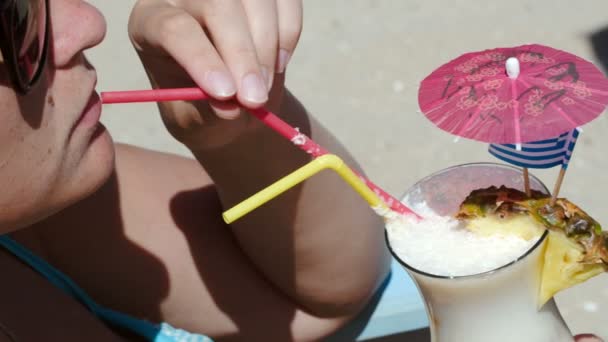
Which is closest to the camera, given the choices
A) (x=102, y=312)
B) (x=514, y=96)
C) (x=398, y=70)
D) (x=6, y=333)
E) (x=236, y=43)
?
(x=514, y=96)

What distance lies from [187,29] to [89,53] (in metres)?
1.90

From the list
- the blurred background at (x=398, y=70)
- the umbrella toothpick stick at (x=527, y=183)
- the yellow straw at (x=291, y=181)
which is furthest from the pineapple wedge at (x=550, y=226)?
the blurred background at (x=398, y=70)

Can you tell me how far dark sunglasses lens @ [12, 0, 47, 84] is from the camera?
76cm

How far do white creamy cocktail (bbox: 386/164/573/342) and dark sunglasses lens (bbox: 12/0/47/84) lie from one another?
1.11ft

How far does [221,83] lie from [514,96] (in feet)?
0.84

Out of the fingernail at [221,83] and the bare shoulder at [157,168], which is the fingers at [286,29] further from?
the bare shoulder at [157,168]

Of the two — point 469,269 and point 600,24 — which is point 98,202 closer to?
point 469,269

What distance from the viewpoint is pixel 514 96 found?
0.75 metres

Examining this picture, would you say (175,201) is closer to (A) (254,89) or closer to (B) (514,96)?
(A) (254,89)

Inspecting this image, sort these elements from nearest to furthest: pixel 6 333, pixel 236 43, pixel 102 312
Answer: pixel 236 43, pixel 6 333, pixel 102 312

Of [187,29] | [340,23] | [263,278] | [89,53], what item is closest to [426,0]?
[340,23]

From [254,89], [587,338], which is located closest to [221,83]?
[254,89]

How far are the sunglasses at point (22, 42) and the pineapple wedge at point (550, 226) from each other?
0.38 metres

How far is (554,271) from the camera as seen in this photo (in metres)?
0.81
